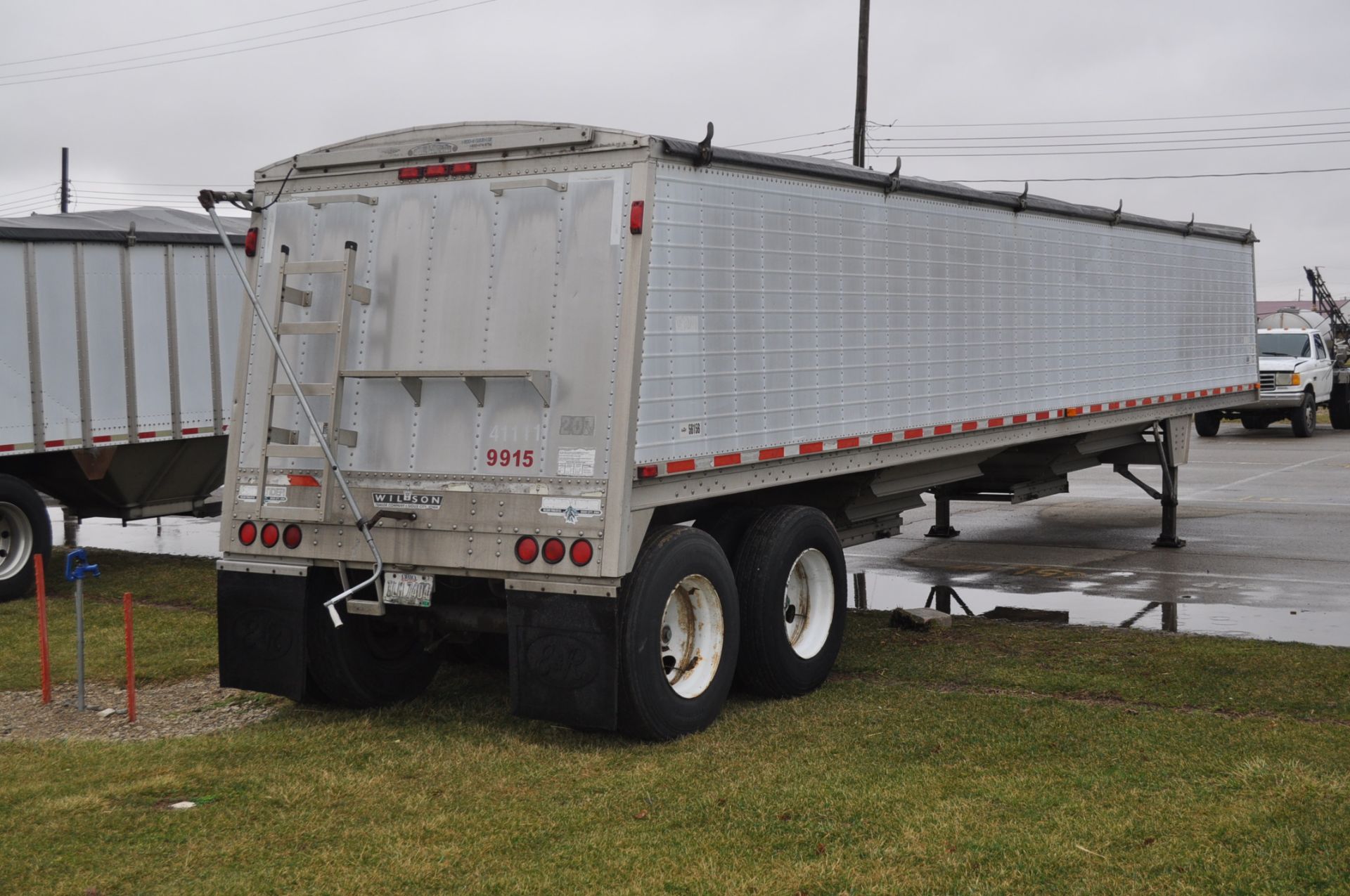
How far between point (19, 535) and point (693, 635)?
775cm

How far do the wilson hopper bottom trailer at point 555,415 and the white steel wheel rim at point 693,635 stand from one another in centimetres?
2

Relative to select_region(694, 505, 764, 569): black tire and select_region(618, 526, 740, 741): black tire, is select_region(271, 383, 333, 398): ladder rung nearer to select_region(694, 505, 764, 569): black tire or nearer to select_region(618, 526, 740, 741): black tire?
select_region(618, 526, 740, 741): black tire

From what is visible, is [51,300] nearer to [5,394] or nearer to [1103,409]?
[5,394]

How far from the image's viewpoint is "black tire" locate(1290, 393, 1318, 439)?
3048cm

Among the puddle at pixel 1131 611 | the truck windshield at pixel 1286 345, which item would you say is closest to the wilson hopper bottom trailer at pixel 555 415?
the puddle at pixel 1131 611

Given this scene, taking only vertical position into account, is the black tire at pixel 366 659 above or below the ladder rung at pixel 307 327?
below

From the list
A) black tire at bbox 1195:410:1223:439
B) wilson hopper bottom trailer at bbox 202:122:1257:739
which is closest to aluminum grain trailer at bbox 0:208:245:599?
wilson hopper bottom trailer at bbox 202:122:1257:739

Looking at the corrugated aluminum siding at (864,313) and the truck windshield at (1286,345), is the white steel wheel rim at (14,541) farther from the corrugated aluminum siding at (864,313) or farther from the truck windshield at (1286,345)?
the truck windshield at (1286,345)

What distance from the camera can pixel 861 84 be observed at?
25.9 m

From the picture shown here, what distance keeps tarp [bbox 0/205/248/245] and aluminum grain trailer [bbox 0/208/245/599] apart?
0.06 ft

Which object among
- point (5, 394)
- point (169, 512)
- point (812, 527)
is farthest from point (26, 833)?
point (169, 512)

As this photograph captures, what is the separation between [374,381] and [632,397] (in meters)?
1.52

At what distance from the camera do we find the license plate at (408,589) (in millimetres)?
7035

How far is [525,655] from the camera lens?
6.77m
